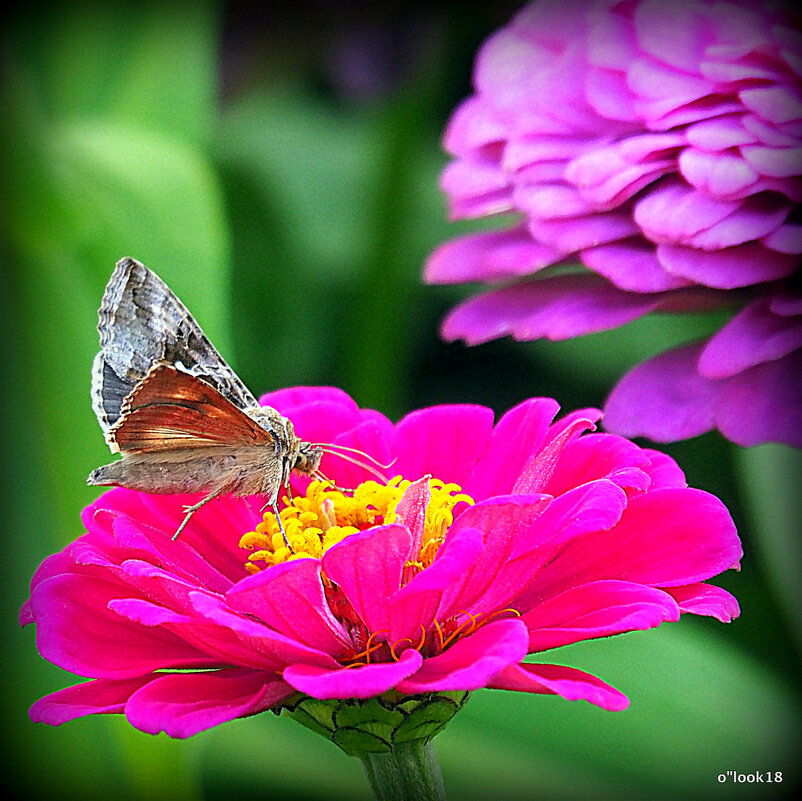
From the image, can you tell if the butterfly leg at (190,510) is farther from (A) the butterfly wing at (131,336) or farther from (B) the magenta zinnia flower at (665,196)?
(B) the magenta zinnia flower at (665,196)

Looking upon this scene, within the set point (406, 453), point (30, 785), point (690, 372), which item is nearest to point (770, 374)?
point (690, 372)

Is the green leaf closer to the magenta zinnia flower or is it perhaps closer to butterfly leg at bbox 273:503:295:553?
the magenta zinnia flower

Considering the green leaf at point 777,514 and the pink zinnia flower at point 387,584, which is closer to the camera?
the pink zinnia flower at point 387,584

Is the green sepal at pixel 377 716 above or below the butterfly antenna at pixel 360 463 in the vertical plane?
below

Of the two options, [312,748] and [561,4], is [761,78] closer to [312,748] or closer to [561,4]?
[561,4]

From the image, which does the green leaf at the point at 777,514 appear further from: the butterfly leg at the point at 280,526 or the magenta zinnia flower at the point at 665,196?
the butterfly leg at the point at 280,526

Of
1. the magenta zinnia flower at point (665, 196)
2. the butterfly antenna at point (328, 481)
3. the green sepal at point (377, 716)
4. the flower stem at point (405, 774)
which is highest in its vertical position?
the magenta zinnia flower at point (665, 196)

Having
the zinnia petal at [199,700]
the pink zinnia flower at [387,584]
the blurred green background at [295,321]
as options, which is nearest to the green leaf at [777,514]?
the blurred green background at [295,321]
